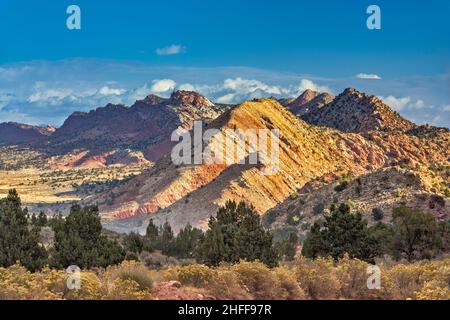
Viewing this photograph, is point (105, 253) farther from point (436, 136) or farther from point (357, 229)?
point (436, 136)

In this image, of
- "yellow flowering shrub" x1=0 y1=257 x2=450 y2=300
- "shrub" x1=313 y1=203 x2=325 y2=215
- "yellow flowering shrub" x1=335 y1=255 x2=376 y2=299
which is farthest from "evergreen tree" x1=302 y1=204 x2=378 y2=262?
"shrub" x1=313 y1=203 x2=325 y2=215

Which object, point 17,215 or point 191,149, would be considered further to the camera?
point 191,149

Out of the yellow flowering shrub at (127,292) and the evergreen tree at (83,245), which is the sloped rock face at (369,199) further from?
the yellow flowering shrub at (127,292)

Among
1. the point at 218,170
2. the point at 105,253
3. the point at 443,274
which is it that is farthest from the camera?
the point at 218,170

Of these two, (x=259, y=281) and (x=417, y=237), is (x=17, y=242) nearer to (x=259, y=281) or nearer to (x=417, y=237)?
(x=259, y=281)

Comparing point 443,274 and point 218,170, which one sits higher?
point 218,170

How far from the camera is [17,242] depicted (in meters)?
29.5

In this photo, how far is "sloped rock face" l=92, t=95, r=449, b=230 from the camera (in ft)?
292

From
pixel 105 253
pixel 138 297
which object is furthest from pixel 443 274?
pixel 105 253

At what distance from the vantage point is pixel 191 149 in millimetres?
112125

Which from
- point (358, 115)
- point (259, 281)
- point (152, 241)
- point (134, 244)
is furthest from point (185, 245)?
point (358, 115)

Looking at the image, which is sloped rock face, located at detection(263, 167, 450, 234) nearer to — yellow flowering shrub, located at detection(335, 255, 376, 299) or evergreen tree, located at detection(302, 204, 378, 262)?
evergreen tree, located at detection(302, 204, 378, 262)

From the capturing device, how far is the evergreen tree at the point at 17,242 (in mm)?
28562
